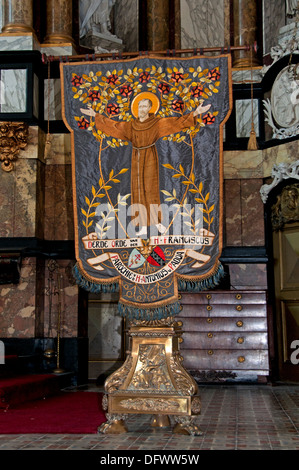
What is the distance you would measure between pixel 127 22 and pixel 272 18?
8.01ft

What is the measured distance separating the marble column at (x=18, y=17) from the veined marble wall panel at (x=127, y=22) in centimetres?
207

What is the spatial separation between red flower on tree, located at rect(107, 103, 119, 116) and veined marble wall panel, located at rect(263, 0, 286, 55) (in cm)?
495

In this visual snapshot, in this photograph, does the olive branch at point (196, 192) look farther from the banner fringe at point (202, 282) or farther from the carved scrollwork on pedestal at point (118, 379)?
the carved scrollwork on pedestal at point (118, 379)

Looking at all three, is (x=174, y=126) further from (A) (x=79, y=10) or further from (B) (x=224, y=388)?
(A) (x=79, y=10)

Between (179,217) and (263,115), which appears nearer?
(179,217)

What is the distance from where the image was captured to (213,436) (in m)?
4.79

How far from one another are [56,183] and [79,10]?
302 centimetres

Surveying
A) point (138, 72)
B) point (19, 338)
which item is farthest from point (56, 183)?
point (138, 72)

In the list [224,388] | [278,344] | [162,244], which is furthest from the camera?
[278,344]

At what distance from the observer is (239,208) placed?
9.25m

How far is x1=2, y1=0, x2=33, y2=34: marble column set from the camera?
29.3 feet

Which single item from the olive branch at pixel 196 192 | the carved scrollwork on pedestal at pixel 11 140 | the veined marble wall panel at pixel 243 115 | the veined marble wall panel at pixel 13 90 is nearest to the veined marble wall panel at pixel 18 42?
the veined marble wall panel at pixel 13 90

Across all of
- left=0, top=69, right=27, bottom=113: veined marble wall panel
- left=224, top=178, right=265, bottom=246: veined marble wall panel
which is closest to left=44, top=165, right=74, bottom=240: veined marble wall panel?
left=0, top=69, right=27, bottom=113: veined marble wall panel

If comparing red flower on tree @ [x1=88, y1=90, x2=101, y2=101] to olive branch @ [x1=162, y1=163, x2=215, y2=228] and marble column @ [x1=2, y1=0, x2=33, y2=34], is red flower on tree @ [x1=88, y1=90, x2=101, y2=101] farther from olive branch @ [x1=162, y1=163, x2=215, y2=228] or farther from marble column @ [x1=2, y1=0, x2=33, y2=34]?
marble column @ [x1=2, y1=0, x2=33, y2=34]
